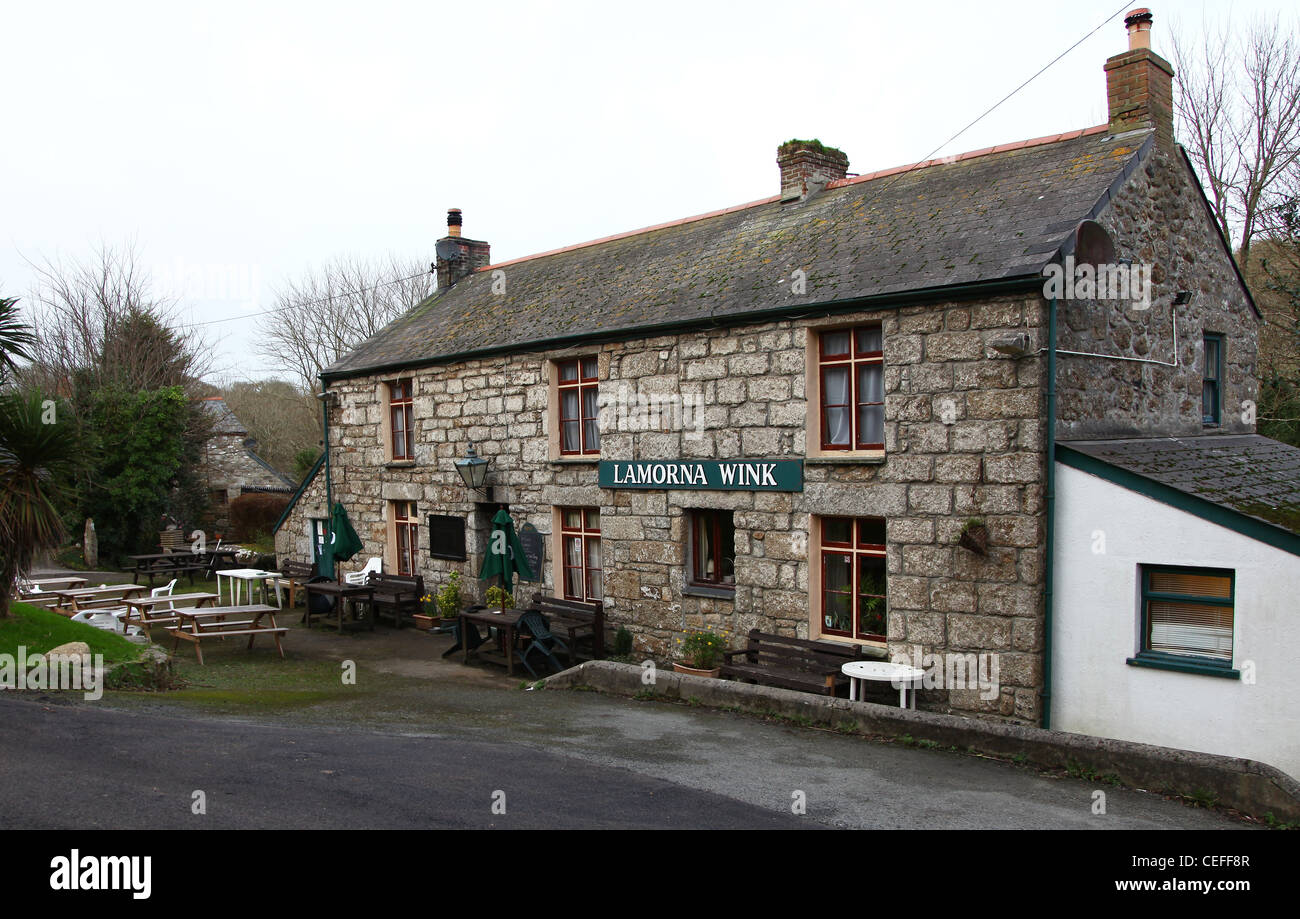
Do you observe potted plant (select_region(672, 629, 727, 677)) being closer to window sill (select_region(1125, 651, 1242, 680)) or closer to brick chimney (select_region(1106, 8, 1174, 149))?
window sill (select_region(1125, 651, 1242, 680))

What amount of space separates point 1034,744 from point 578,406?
808 cm

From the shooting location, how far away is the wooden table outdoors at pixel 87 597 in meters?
14.1

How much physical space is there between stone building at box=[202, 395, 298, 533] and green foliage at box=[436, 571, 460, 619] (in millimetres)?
14763

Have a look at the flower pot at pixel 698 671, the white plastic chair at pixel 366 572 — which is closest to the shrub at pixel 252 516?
the white plastic chair at pixel 366 572

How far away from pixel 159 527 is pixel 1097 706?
24.1m

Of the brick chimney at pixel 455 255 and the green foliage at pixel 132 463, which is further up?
the brick chimney at pixel 455 255

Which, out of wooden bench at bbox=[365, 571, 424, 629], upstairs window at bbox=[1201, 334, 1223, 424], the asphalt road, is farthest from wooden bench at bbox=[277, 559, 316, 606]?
upstairs window at bbox=[1201, 334, 1223, 424]

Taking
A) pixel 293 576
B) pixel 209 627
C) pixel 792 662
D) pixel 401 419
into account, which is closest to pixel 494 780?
pixel 792 662

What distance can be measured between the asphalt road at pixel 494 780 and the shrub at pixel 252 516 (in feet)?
65.2

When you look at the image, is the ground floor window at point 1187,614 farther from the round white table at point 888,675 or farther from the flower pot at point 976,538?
the round white table at point 888,675

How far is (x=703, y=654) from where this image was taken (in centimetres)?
1151

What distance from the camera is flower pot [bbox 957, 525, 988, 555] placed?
9242mm

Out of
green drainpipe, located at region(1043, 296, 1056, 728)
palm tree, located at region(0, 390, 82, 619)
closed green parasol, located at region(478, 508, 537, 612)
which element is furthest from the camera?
closed green parasol, located at region(478, 508, 537, 612)
